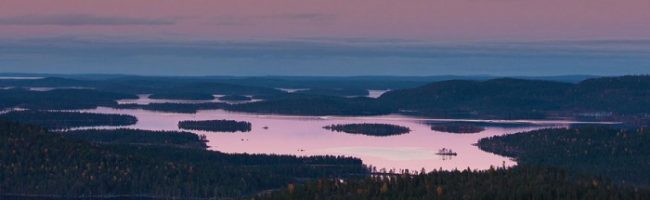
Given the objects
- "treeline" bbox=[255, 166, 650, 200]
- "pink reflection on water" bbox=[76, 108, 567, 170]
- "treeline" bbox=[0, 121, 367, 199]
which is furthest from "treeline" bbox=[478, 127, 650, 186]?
"treeline" bbox=[255, 166, 650, 200]

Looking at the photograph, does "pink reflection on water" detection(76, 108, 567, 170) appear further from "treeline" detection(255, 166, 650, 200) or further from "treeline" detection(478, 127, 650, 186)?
"treeline" detection(255, 166, 650, 200)

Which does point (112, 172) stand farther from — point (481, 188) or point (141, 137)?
point (141, 137)

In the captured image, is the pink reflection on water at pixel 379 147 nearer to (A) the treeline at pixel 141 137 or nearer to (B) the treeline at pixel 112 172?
(A) the treeline at pixel 141 137

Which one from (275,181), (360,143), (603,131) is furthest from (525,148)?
(275,181)

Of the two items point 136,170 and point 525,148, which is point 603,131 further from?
point 136,170

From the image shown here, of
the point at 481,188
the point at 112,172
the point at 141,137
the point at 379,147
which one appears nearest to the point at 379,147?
the point at 379,147

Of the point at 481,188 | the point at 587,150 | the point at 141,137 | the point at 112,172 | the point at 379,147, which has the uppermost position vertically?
the point at 141,137

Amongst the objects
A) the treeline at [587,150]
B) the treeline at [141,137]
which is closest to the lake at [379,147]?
the treeline at [141,137]
